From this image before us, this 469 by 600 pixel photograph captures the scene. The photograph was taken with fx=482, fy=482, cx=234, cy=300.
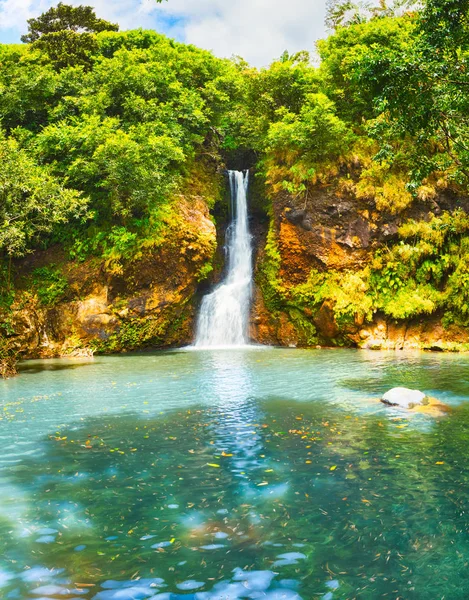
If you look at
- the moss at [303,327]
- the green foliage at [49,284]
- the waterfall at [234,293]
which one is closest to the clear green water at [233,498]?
the green foliage at [49,284]

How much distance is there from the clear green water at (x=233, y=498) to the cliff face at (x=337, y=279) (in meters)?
10.3

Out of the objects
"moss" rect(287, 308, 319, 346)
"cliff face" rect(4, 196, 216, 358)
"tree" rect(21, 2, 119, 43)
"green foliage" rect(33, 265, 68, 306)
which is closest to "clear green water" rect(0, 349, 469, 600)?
"cliff face" rect(4, 196, 216, 358)

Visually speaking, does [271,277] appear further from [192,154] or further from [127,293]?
[192,154]

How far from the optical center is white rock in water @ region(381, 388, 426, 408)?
9.21 m

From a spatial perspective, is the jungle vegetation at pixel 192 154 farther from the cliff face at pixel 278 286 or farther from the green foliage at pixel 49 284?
the green foliage at pixel 49 284

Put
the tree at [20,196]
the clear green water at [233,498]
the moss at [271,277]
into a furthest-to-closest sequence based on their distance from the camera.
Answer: the moss at [271,277] → the tree at [20,196] → the clear green water at [233,498]

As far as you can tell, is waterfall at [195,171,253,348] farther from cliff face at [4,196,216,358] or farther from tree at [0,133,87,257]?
tree at [0,133,87,257]

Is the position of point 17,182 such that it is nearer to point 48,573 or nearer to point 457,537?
point 48,573

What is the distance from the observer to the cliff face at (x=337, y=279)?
803 inches

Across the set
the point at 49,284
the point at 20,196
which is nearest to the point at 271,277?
the point at 49,284

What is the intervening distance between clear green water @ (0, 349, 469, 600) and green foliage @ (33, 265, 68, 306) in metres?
11.1

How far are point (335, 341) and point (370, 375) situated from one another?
27.0ft

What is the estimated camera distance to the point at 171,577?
12.1ft

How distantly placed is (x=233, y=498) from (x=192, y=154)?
21.2 metres
